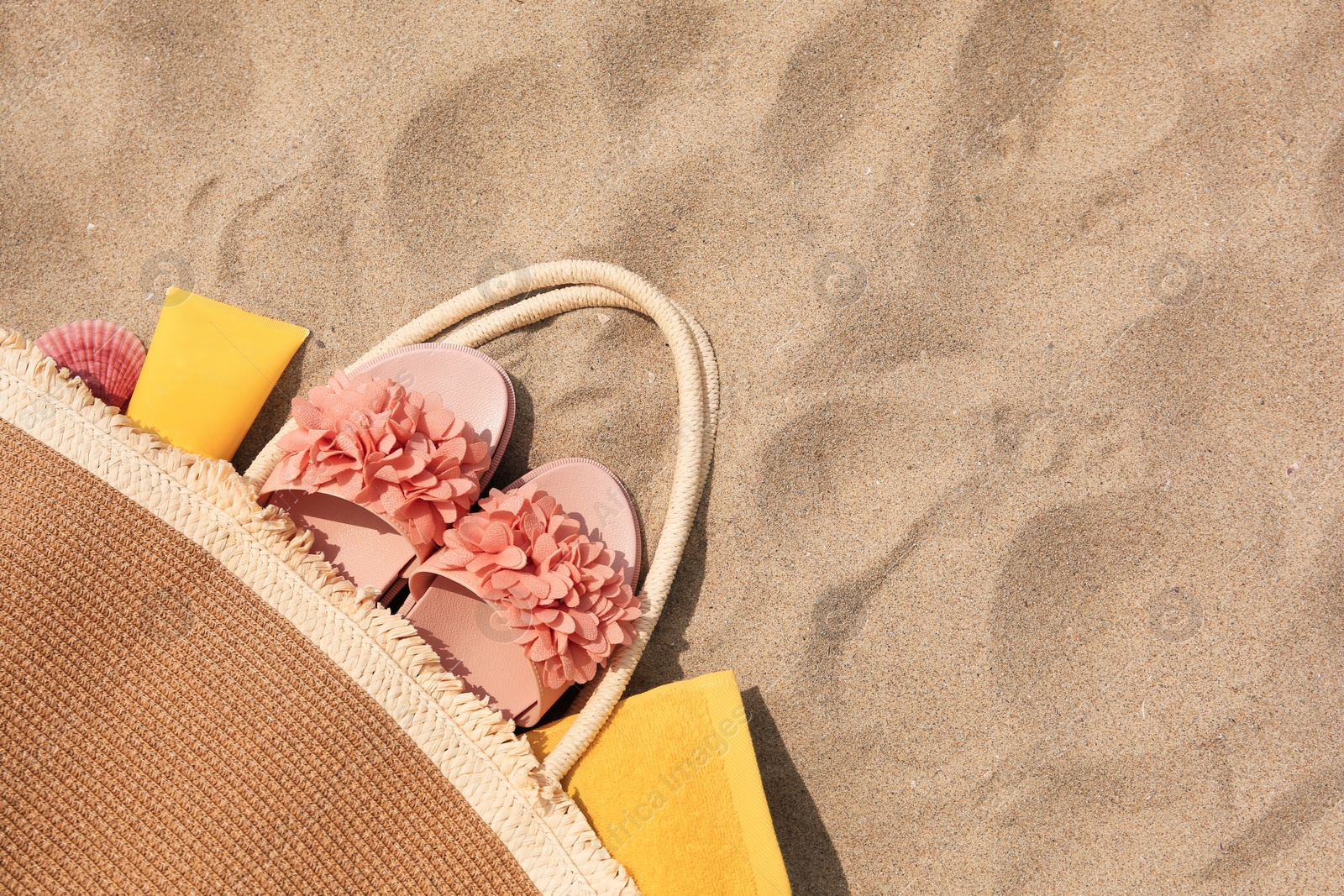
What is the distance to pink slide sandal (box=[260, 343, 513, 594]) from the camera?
0.98m

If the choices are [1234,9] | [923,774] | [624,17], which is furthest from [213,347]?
[1234,9]

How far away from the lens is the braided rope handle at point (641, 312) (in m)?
1.06

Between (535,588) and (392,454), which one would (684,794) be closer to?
(535,588)

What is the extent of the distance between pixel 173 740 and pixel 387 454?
15.1 inches

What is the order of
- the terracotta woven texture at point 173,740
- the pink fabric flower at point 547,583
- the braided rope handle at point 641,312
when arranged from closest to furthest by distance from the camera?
the terracotta woven texture at point 173,740
the pink fabric flower at point 547,583
the braided rope handle at point 641,312

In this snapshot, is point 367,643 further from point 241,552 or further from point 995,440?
point 995,440

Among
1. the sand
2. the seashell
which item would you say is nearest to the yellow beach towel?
the sand

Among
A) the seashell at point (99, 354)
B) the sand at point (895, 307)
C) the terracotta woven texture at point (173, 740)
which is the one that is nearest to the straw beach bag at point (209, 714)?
the terracotta woven texture at point (173, 740)

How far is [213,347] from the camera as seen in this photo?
110 cm

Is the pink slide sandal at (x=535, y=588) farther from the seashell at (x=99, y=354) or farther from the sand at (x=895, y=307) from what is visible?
the seashell at (x=99, y=354)

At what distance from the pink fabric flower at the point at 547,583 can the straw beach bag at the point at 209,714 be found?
98mm

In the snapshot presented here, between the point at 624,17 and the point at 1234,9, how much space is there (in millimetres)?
891

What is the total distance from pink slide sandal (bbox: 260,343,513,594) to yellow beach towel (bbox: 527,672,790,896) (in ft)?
1.14

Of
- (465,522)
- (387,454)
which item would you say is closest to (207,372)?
(387,454)
